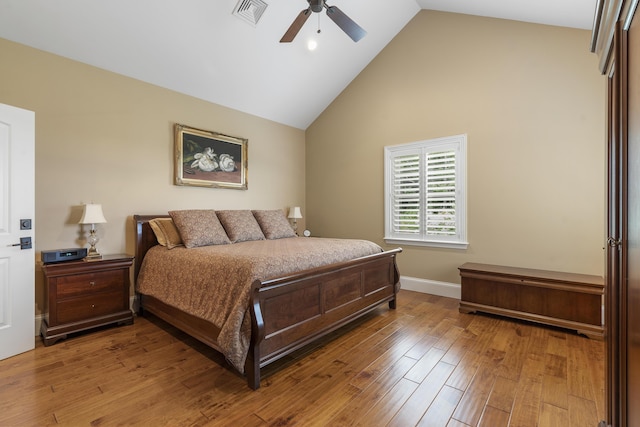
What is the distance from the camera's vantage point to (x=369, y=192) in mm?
4684

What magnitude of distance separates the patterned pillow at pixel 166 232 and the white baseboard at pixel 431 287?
3071 mm

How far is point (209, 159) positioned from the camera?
13.3 ft

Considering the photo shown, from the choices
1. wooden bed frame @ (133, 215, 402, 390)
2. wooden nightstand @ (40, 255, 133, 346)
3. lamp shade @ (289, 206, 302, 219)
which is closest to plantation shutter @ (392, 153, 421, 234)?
wooden bed frame @ (133, 215, 402, 390)

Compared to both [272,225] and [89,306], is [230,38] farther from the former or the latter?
[89,306]

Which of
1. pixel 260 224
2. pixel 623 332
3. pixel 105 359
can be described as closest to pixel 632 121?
pixel 623 332

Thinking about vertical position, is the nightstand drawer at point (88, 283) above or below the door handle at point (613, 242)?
below

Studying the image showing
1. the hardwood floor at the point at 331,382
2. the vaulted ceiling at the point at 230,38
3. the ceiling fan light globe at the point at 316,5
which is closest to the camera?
the hardwood floor at the point at 331,382

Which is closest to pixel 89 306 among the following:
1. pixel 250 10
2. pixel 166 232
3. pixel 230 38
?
pixel 166 232

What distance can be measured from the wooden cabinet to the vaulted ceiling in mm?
2545

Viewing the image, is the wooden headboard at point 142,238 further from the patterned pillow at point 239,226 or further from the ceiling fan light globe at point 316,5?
the ceiling fan light globe at point 316,5

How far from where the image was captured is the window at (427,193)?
12.7 ft

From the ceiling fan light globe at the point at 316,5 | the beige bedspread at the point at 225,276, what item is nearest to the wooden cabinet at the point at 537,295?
the beige bedspread at the point at 225,276

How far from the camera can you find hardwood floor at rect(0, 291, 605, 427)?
1.68 meters

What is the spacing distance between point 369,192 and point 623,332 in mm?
3741
